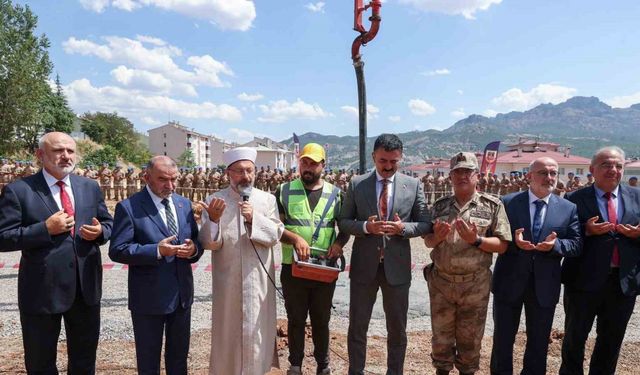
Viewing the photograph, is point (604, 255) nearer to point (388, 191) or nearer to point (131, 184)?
point (388, 191)

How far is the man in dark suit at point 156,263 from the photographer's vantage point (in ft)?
10.1

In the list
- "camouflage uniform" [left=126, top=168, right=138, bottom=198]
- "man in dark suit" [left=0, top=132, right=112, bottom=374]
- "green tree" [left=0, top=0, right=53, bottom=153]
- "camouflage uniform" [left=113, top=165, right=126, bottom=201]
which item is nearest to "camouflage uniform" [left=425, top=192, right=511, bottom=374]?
"man in dark suit" [left=0, top=132, right=112, bottom=374]

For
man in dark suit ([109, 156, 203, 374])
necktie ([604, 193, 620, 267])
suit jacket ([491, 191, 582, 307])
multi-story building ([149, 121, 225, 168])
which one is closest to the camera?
man in dark suit ([109, 156, 203, 374])

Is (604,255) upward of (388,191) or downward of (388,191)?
A: downward

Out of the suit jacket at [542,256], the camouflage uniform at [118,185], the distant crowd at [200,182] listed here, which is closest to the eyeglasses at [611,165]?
the suit jacket at [542,256]

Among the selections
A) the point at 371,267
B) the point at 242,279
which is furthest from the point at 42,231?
the point at 371,267

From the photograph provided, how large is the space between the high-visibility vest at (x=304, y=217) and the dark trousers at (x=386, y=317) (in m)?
0.50

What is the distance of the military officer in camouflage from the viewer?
3.49 metres

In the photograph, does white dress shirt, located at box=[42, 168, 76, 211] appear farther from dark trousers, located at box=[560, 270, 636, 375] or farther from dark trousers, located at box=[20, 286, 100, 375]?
dark trousers, located at box=[560, 270, 636, 375]

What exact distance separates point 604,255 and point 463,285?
1.18m

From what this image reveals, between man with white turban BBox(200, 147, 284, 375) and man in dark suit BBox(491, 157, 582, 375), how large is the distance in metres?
1.94

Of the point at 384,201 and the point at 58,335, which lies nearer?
the point at 58,335

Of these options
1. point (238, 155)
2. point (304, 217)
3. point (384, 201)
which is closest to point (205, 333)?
point (304, 217)

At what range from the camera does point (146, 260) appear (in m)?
3.04
